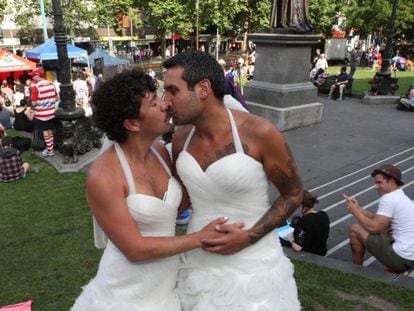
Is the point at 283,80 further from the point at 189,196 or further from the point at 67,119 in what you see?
the point at 189,196

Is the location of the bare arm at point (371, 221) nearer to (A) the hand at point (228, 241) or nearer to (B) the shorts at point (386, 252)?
(B) the shorts at point (386, 252)

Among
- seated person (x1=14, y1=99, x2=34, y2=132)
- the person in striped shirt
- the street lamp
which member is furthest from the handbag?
seated person (x1=14, y1=99, x2=34, y2=132)

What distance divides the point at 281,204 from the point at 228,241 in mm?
411

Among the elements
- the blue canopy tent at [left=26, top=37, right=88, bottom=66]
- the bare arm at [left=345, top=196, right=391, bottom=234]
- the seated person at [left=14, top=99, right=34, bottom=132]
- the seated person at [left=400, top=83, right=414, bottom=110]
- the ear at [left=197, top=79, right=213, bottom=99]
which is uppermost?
the ear at [left=197, top=79, right=213, bottom=99]

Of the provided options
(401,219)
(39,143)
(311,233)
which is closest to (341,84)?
(39,143)

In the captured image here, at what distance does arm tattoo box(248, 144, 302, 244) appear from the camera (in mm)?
2230

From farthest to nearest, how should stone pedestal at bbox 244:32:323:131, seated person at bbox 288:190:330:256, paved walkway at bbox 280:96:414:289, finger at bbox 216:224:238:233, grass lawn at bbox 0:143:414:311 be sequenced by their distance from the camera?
stone pedestal at bbox 244:32:323:131 → paved walkway at bbox 280:96:414:289 → seated person at bbox 288:190:330:256 → grass lawn at bbox 0:143:414:311 → finger at bbox 216:224:238:233

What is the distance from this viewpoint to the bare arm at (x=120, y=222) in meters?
2.00

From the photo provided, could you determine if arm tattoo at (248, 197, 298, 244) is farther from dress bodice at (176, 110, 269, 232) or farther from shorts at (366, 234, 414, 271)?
shorts at (366, 234, 414, 271)

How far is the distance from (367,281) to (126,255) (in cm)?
306

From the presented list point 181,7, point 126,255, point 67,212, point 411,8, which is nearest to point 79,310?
point 126,255

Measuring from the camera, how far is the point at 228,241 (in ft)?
6.98

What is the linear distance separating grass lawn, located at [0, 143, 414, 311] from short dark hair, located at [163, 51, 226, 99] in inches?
102

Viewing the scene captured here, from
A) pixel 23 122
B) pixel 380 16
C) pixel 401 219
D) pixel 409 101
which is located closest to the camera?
pixel 401 219
